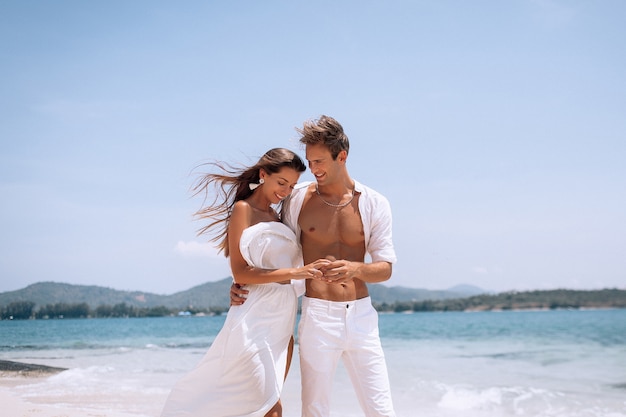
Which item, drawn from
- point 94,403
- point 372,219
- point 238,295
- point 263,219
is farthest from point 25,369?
point 372,219

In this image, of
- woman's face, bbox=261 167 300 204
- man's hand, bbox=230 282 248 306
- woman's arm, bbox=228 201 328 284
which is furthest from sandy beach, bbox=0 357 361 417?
woman's face, bbox=261 167 300 204

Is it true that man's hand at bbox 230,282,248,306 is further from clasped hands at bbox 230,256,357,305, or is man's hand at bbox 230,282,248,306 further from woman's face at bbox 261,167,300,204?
woman's face at bbox 261,167,300,204

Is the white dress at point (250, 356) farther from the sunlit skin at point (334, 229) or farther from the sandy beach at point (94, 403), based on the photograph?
the sandy beach at point (94, 403)

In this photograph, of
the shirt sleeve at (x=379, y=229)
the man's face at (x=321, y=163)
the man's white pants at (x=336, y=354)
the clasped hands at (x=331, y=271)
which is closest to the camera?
the clasped hands at (x=331, y=271)

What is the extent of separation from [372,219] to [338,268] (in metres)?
0.53

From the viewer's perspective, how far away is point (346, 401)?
899cm

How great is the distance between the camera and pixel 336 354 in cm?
Result: 369

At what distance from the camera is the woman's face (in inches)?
148

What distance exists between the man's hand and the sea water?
4866 mm

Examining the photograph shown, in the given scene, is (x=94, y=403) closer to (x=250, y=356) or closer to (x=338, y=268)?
(x=250, y=356)

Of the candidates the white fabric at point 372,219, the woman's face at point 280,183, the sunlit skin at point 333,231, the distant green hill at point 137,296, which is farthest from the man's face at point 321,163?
the distant green hill at point 137,296

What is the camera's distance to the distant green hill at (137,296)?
18.8 meters

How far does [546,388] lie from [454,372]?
8.64 ft

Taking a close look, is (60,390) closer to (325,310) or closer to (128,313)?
(325,310)
